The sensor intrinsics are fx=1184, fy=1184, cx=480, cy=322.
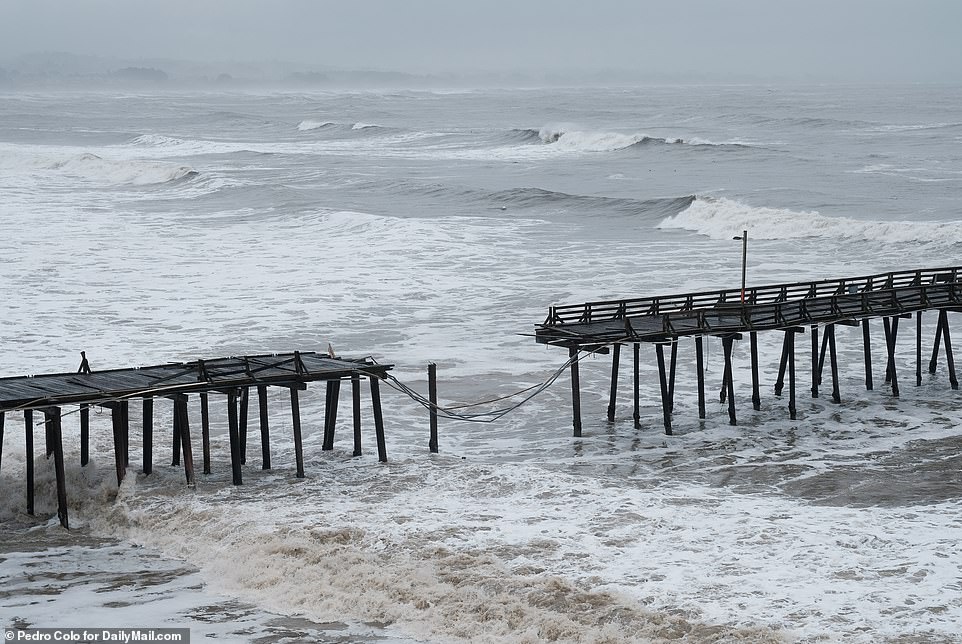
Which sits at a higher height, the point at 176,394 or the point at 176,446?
the point at 176,394

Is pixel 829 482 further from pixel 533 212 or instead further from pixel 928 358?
pixel 533 212

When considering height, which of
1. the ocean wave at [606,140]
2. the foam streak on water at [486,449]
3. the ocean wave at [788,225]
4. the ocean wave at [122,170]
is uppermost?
the ocean wave at [606,140]

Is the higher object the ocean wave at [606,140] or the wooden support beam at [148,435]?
the ocean wave at [606,140]

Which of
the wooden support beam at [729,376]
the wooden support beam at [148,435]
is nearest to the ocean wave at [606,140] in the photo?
the wooden support beam at [729,376]

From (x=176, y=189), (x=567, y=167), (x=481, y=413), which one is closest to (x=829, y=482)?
(x=481, y=413)

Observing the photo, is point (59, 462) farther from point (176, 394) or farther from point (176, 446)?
point (176, 446)

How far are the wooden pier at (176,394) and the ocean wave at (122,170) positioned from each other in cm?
6700

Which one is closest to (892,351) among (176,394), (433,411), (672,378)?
(672,378)

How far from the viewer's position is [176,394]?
22109 mm

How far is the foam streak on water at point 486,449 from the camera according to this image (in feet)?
58.0

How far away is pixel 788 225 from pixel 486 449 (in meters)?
40.1

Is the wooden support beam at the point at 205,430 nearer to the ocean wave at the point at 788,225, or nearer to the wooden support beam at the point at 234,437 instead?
the wooden support beam at the point at 234,437

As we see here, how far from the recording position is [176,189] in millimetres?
83188

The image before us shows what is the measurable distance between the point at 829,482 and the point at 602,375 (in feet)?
33.7
